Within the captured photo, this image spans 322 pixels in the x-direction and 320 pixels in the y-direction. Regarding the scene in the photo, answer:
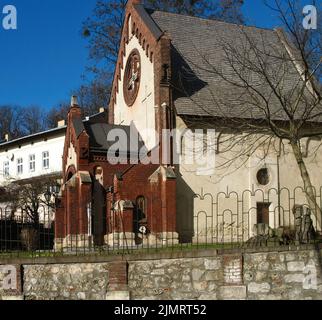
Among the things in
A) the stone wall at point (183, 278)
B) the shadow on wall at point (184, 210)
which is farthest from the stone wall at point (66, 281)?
the shadow on wall at point (184, 210)

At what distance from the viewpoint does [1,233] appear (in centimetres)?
1548

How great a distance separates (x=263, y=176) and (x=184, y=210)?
4375 mm

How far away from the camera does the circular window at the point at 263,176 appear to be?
1151 inches

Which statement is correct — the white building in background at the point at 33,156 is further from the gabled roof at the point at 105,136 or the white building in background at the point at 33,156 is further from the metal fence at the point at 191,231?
the metal fence at the point at 191,231

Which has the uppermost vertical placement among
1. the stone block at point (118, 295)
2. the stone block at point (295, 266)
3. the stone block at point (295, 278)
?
the stone block at point (295, 266)

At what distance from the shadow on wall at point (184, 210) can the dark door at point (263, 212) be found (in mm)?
3144

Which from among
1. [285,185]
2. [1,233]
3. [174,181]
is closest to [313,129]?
[285,185]

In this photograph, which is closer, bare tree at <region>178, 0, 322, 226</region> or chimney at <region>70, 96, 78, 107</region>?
bare tree at <region>178, 0, 322, 226</region>

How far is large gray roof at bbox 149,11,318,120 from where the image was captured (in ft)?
88.4

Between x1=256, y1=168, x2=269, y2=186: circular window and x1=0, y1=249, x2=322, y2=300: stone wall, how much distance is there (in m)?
17.5

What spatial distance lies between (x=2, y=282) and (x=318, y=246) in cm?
681

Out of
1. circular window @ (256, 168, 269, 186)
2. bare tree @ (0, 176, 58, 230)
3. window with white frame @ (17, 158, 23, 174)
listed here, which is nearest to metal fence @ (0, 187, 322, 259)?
circular window @ (256, 168, 269, 186)

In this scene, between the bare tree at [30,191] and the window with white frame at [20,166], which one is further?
the window with white frame at [20,166]

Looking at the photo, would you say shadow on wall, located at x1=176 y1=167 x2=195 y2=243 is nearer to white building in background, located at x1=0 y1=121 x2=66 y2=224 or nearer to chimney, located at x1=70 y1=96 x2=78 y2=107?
chimney, located at x1=70 y1=96 x2=78 y2=107
